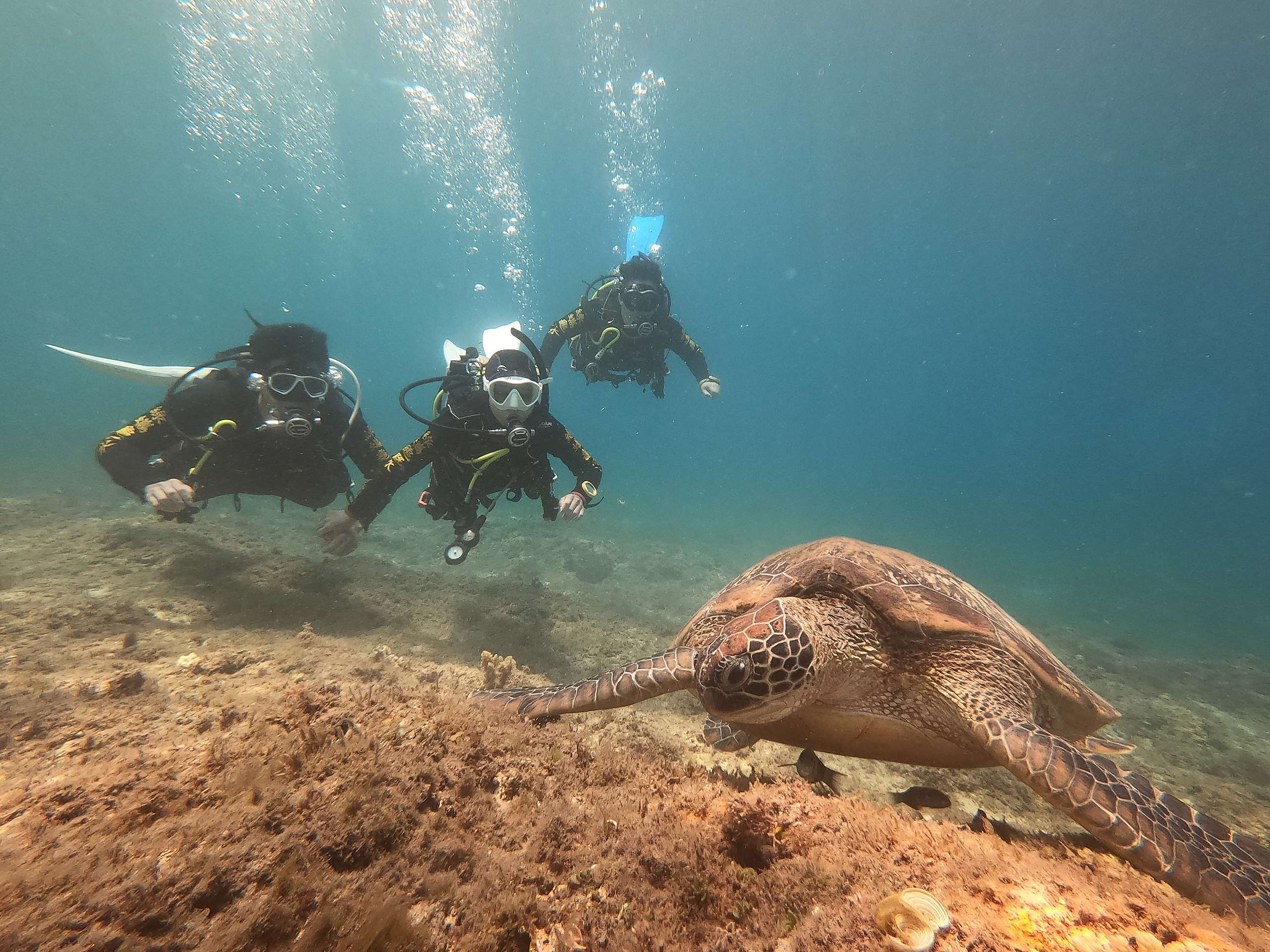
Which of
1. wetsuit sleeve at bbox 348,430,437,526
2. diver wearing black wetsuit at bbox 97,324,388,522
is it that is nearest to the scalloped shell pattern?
wetsuit sleeve at bbox 348,430,437,526

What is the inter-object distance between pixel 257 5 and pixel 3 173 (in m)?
55.1

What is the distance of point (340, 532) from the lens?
209 inches

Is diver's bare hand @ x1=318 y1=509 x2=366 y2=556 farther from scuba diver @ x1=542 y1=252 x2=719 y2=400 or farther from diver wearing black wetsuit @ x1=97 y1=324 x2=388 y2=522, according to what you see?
scuba diver @ x1=542 y1=252 x2=719 y2=400

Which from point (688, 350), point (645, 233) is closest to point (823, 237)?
point (645, 233)

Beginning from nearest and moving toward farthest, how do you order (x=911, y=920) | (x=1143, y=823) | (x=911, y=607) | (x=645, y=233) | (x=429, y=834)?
(x=911, y=920) < (x=429, y=834) < (x=1143, y=823) < (x=911, y=607) < (x=645, y=233)

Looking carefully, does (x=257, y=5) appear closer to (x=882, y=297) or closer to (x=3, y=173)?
(x=3, y=173)

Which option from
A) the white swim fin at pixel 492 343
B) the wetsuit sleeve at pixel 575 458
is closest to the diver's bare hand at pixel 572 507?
the wetsuit sleeve at pixel 575 458

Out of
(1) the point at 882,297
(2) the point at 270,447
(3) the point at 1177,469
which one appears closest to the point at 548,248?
(1) the point at 882,297

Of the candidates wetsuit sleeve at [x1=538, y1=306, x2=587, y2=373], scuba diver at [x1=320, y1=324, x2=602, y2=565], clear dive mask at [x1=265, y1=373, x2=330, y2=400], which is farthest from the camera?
wetsuit sleeve at [x1=538, y1=306, x2=587, y2=373]

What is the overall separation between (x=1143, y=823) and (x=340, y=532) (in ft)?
22.2

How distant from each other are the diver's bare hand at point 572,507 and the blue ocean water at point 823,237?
10.0 meters

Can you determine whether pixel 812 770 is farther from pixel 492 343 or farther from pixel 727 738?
pixel 492 343

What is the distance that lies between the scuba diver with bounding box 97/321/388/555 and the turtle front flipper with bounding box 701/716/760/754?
15.8ft

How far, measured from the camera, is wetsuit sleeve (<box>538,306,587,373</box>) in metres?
9.69
